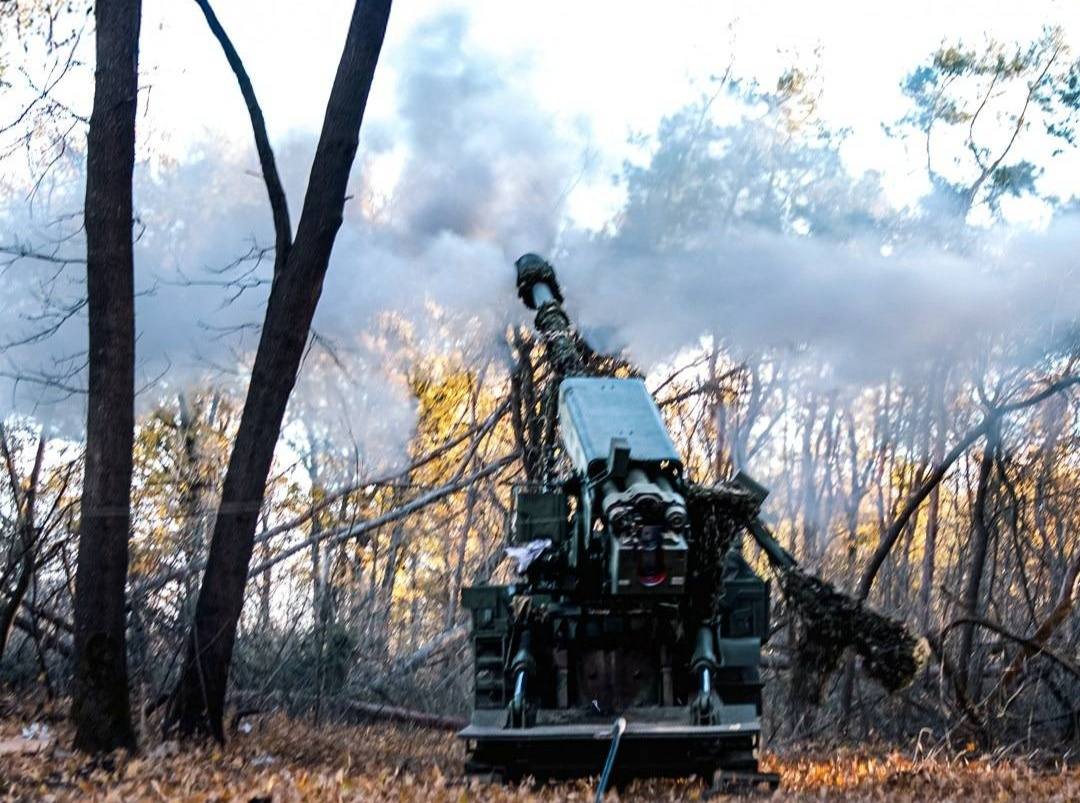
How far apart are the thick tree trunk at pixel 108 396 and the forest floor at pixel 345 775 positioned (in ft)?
1.57

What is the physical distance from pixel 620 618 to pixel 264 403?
3.50 m

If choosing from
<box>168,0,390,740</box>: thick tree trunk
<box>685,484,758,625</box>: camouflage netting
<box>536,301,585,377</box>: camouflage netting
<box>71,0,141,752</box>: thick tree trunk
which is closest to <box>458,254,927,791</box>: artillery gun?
<box>685,484,758,625</box>: camouflage netting

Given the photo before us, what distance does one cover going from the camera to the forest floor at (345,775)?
790cm

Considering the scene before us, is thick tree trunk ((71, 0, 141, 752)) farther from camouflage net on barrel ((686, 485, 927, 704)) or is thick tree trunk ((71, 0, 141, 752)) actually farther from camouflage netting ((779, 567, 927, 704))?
camouflage netting ((779, 567, 927, 704))

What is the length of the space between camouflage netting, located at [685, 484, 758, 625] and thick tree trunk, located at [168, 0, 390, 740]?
3641mm

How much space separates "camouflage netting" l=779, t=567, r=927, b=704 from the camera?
12.2 m

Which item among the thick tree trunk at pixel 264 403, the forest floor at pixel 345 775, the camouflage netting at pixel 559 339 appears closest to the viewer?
the forest floor at pixel 345 775

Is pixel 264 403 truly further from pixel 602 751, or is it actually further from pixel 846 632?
pixel 846 632

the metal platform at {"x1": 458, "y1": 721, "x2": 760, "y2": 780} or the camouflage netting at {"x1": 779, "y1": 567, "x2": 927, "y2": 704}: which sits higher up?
the camouflage netting at {"x1": 779, "y1": 567, "x2": 927, "y2": 704}

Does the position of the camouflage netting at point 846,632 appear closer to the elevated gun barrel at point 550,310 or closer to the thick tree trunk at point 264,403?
the elevated gun barrel at point 550,310

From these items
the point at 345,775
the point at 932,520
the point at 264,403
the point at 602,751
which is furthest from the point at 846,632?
the point at 932,520

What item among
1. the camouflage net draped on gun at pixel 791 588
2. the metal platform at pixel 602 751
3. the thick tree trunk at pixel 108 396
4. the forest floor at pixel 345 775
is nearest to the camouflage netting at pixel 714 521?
the camouflage net draped on gun at pixel 791 588

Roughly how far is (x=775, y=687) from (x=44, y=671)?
9.96 m

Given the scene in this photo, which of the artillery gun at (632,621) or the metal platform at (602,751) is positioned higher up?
the artillery gun at (632,621)
